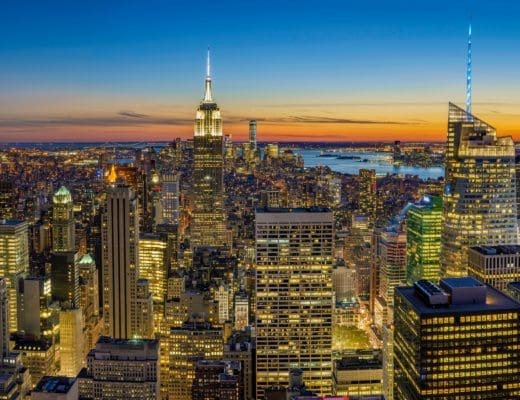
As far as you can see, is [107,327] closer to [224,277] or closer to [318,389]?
[224,277]

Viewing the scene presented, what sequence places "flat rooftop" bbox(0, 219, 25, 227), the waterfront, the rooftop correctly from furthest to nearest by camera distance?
"flat rooftop" bbox(0, 219, 25, 227), the waterfront, the rooftop

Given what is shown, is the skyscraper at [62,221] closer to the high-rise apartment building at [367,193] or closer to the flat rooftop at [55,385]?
the high-rise apartment building at [367,193]

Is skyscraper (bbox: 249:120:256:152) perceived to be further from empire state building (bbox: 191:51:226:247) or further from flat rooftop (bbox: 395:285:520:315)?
flat rooftop (bbox: 395:285:520:315)

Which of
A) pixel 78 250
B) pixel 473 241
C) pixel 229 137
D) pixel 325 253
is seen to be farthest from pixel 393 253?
pixel 229 137

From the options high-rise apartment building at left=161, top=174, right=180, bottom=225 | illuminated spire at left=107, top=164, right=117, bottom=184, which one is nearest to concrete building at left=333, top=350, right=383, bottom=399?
illuminated spire at left=107, top=164, right=117, bottom=184

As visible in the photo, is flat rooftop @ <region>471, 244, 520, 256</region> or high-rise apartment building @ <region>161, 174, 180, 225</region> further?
high-rise apartment building @ <region>161, 174, 180, 225</region>

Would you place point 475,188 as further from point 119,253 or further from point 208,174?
point 208,174

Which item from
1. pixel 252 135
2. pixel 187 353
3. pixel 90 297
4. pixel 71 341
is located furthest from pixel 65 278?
pixel 252 135
